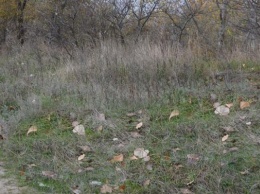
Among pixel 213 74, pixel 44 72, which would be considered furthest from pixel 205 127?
pixel 44 72

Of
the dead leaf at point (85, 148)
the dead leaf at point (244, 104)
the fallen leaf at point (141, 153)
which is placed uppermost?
the dead leaf at point (244, 104)

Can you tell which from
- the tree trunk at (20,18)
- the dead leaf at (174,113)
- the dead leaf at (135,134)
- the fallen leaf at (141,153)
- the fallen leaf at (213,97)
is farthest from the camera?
the tree trunk at (20,18)

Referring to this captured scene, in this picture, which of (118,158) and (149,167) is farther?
(118,158)

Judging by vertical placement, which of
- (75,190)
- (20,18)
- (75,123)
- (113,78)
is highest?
(20,18)

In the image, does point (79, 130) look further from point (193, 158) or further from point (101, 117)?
point (193, 158)

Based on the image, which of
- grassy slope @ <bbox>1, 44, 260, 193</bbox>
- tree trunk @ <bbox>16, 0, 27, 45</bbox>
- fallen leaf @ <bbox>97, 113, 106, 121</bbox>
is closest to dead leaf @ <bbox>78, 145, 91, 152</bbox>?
grassy slope @ <bbox>1, 44, 260, 193</bbox>

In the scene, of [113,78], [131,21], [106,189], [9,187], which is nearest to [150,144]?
[106,189]

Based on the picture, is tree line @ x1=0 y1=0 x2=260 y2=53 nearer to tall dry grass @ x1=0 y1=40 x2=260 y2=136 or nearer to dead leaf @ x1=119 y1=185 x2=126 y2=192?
tall dry grass @ x1=0 y1=40 x2=260 y2=136

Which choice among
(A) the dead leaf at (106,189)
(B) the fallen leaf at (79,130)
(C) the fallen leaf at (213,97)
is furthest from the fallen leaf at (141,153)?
(C) the fallen leaf at (213,97)

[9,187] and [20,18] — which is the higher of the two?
[20,18]

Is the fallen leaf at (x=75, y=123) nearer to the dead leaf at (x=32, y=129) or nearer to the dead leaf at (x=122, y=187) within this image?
the dead leaf at (x=32, y=129)

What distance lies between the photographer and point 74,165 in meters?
4.18

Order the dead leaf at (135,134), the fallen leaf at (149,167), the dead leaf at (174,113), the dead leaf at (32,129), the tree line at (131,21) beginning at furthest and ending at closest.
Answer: the tree line at (131,21) → the dead leaf at (32,129) → the dead leaf at (174,113) → the dead leaf at (135,134) → the fallen leaf at (149,167)

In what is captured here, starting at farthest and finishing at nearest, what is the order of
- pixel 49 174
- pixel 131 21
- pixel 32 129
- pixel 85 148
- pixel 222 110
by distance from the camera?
1. pixel 131 21
2. pixel 32 129
3. pixel 222 110
4. pixel 85 148
5. pixel 49 174
